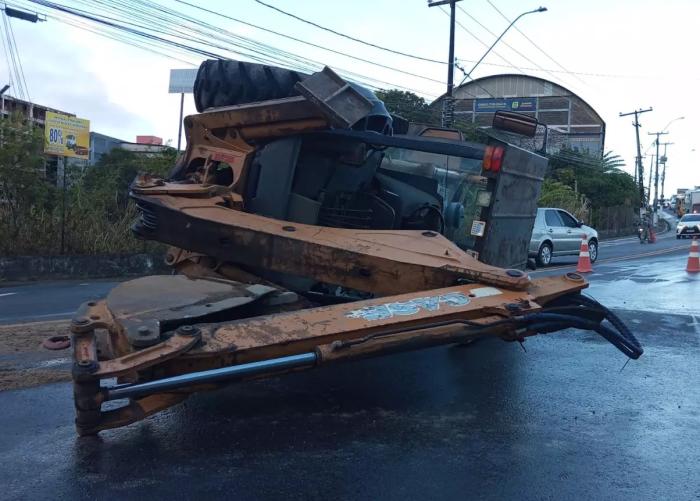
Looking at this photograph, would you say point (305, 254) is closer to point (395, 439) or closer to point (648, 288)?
point (395, 439)

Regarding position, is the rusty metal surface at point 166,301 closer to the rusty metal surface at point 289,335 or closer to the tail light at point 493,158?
the rusty metal surface at point 289,335

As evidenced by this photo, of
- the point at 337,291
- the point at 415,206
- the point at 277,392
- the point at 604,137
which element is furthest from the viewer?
the point at 604,137

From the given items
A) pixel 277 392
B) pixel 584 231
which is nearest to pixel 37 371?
pixel 277 392

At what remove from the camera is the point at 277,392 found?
17.2ft

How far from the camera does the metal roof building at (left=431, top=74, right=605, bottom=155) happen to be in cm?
6272

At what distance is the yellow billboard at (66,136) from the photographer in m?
16.1

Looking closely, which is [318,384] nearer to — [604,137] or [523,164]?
[523,164]

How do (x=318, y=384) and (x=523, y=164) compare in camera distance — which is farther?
(x=523, y=164)

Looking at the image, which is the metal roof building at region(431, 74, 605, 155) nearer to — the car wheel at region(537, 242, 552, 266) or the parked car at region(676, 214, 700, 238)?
the parked car at region(676, 214, 700, 238)

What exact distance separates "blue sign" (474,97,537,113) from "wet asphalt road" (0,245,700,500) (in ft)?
171

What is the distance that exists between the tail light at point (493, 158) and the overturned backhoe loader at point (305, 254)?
12mm

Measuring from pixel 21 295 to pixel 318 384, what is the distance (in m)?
8.59

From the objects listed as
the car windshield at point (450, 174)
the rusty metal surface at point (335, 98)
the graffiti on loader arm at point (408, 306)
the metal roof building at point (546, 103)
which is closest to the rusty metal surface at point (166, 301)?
the graffiti on loader arm at point (408, 306)

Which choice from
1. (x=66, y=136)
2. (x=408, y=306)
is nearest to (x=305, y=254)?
(x=408, y=306)
